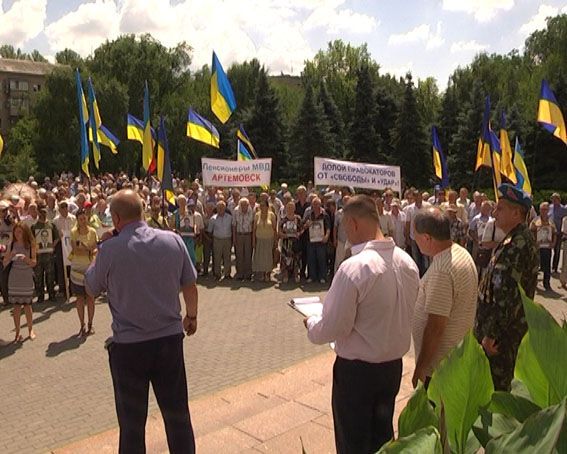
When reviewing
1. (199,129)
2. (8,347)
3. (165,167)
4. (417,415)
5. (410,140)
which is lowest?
(8,347)

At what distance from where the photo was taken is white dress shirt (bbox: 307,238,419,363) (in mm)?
2902

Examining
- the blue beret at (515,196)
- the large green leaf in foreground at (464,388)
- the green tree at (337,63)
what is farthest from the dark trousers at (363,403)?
the green tree at (337,63)

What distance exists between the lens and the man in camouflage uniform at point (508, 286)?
11.3 feet

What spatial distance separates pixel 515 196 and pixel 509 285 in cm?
56

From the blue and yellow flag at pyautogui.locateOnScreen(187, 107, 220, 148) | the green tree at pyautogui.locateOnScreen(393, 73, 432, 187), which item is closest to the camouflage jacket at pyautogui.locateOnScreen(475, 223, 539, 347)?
the blue and yellow flag at pyautogui.locateOnScreen(187, 107, 220, 148)

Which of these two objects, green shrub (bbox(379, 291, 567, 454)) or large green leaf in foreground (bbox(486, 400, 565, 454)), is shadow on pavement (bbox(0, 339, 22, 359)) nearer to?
green shrub (bbox(379, 291, 567, 454))

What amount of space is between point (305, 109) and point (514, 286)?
118 feet

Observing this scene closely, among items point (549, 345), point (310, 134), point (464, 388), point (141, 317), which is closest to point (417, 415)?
point (464, 388)

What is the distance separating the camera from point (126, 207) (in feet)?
12.1

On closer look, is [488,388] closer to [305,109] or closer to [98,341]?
[98,341]

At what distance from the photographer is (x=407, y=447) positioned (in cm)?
73

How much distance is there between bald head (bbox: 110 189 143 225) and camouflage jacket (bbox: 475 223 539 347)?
2.22 meters

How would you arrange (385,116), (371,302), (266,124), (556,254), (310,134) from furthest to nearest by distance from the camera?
(385,116) → (266,124) → (310,134) → (556,254) → (371,302)

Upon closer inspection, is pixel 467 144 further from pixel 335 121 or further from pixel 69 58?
pixel 69 58
